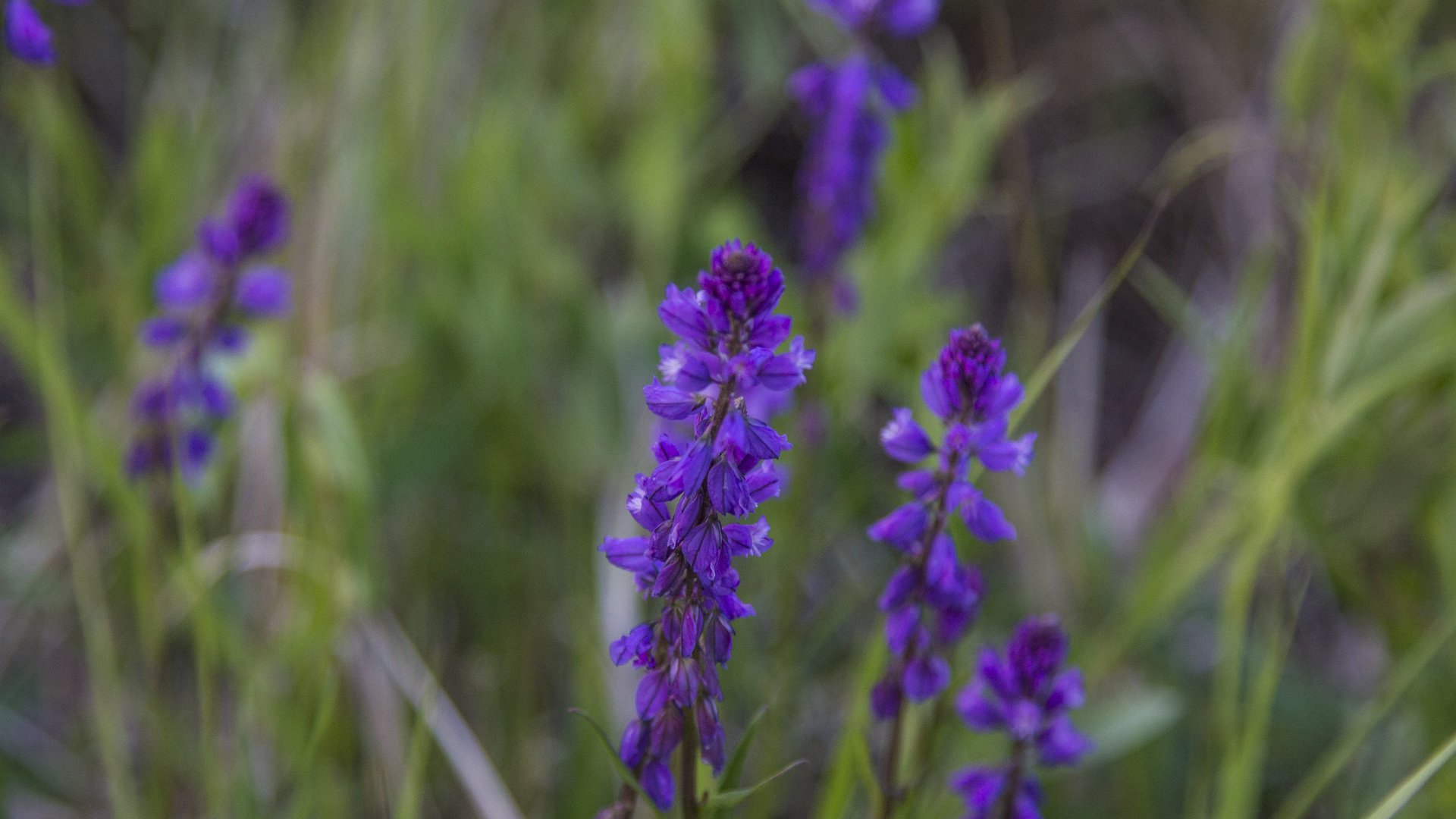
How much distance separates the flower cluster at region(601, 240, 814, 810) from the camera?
1.13m

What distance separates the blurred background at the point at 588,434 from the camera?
7.33 feet

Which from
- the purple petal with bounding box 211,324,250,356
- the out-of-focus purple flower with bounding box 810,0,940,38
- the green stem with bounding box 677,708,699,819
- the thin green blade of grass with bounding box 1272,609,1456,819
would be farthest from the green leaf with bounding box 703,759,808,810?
the out-of-focus purple flower with bounding box 810,0,940,38

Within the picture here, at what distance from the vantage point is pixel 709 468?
3.75 ft

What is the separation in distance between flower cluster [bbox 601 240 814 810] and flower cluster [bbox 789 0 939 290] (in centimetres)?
126

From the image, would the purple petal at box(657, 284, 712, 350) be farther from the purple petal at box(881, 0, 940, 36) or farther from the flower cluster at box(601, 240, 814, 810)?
the purple petal at box(881, 0, 940, 36)

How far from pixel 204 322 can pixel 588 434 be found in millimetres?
970

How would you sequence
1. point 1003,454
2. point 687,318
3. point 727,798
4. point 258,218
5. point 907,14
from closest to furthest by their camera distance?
1. point 687,318
2. point 727,798
3. point 1003,454
4. point 258,218
5. point 907,14

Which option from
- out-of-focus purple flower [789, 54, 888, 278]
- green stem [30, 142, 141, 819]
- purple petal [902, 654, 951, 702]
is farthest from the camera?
out-of-focus purple flower [789, 54, 888, 278]

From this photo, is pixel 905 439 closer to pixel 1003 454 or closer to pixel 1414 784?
pixel 1003 454

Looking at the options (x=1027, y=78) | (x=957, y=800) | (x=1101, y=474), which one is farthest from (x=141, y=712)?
(x=1027, y=78)

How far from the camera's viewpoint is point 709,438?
1.15m

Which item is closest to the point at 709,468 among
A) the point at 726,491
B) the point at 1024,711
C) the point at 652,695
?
the point at 726,491

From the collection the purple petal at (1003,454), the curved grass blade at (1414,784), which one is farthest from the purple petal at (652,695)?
the curved grass blade at (1414,784)

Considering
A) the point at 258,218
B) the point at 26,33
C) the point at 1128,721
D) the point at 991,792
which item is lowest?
the point at 1128,721
